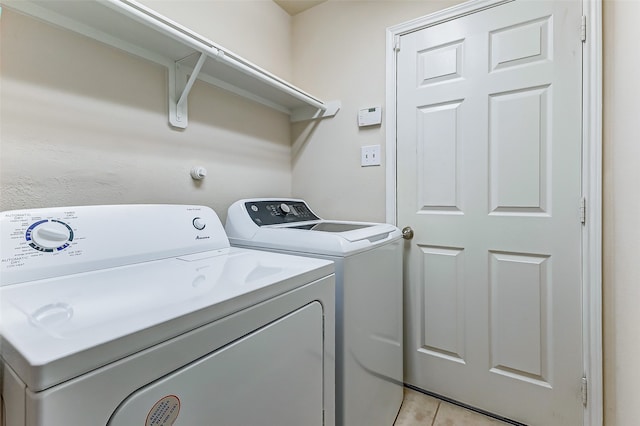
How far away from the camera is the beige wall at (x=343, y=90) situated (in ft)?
6.03

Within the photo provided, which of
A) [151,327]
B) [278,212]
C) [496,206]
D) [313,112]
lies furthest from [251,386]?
[313,112]

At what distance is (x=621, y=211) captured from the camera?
1134 mm

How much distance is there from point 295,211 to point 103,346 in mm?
1425

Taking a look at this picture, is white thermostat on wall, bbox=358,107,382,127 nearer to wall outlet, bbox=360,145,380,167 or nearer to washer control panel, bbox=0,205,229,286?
wall outlet, bbox=360,145,380,167

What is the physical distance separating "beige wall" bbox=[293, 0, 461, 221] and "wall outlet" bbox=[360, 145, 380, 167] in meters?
0.03

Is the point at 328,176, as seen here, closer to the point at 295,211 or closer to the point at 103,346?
the point at 295,211

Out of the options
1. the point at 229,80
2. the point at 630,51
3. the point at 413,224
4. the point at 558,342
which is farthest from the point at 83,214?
the point at 558,342

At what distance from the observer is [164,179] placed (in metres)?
1.39

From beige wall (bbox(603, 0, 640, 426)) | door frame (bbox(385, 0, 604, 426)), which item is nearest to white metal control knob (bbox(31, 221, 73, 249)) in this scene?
beige wall (bbox(603, 0, 640, 426))

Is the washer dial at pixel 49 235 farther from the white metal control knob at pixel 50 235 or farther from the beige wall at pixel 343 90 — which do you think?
the beige wall at pixel 343 90

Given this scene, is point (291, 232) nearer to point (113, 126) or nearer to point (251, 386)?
point (251, 386)

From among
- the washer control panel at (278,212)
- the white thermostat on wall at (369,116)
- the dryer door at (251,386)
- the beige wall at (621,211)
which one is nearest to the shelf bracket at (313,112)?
the white thermostat on wall at (369,116)

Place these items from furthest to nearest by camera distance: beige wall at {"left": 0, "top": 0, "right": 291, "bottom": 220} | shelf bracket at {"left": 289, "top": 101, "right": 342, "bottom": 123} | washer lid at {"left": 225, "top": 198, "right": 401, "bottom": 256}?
shelf bracket at {"left": 289, "top": 101, "right": 342, "bottom": 123}
washer lid at {"left": 225, "top": 198, "right": 401, "bottom": 256}
beige wall at {"left": 0, "top": 0, "right": 291, "bottom": 220}

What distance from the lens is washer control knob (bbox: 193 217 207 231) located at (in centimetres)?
120
